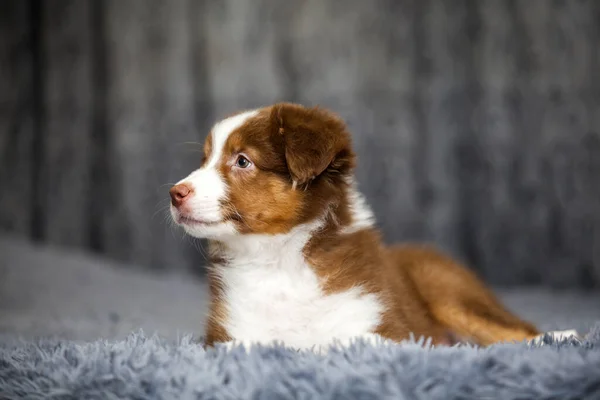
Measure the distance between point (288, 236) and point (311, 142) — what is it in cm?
34

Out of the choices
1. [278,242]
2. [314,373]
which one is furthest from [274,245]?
[314,373]

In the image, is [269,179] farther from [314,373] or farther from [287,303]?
[314,373]

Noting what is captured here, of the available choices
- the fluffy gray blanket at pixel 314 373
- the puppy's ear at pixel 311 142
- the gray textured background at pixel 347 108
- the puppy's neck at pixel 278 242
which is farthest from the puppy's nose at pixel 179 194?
the gray textured background at pixel 347 108

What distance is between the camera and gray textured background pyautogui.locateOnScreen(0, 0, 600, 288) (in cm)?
537

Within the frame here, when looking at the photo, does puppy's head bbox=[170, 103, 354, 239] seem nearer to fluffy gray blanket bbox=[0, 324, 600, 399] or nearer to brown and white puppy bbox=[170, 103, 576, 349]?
brown and white puppy bbox=[170, 103, 576, 349]

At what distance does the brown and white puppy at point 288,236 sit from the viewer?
90.0 inches

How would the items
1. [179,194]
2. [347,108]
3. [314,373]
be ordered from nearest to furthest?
[314,373], [179,194], [347,108]

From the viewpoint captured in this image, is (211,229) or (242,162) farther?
(242,162)

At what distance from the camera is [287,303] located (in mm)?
2312

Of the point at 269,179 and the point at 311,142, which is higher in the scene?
the point at 311,142

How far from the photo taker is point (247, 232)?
239 centimetres

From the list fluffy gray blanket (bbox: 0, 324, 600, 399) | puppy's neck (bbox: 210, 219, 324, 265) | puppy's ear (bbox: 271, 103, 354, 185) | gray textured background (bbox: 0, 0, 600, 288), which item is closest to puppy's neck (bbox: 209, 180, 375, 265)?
puppy's neck (bbox: 210, 219, 324, 265)

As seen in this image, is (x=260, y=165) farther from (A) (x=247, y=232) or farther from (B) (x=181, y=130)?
(B) (x=181, y=130)

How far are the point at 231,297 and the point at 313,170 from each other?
1.74 ft
